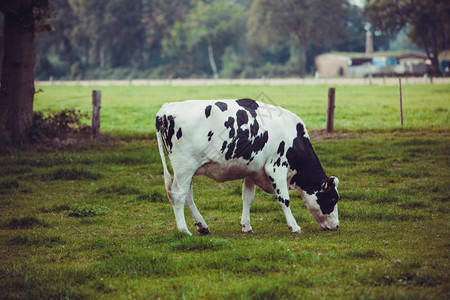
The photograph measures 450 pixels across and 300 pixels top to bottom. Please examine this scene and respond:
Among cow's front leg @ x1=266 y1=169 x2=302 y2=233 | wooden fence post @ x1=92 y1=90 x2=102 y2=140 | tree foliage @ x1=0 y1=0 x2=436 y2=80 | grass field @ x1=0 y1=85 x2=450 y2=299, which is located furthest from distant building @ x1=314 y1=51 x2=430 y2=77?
cow's front leg @ x1=266 y1=169 x2=302 y2=233

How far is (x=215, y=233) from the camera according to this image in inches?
363

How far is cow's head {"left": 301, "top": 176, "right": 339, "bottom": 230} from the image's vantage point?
938 cm

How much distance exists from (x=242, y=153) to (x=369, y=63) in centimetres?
8439

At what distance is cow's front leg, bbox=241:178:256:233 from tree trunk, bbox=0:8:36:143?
1142cm

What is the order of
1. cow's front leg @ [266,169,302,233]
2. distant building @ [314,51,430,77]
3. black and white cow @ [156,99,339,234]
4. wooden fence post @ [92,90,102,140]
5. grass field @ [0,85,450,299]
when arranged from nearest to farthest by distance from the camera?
1. grass field @ [0,85,450,299]
2. black and white cow @ [156,99,339,234]
3. cow's front leg @ [266,169,302,233]
4. wooden fence post @ [92,90,102,140]
5. distant building @ [314,51,430,77]

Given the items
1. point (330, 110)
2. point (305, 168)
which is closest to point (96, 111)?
point (330, 110)

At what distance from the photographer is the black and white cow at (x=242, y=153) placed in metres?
8.80

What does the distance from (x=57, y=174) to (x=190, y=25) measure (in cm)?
8346

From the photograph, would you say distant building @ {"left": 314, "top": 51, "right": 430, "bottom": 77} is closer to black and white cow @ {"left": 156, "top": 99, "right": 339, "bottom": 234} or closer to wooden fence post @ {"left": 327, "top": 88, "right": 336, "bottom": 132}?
wooden fence post @ {"left": 327, "top": 88, "right": 336, "bottom": 132}

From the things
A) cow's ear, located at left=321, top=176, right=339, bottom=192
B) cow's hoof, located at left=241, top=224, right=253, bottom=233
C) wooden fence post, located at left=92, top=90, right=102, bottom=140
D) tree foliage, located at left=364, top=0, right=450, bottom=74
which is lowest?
cow's hoof, located at left=241, top=224, right=253, bottom=233

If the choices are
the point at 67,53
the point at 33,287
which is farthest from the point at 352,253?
the point at 67,53

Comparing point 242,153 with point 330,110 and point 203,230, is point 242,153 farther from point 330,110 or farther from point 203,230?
point 330,110

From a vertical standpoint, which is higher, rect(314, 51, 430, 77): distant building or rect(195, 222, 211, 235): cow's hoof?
rect(314, 51, 430, 77): distant building

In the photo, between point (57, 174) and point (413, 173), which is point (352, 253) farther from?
point (57, 174)
